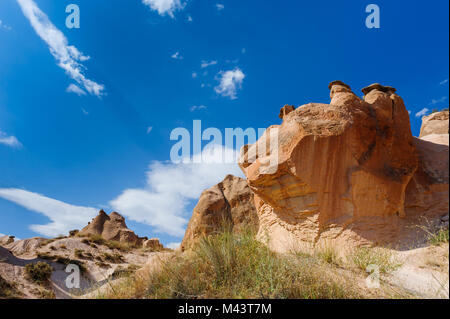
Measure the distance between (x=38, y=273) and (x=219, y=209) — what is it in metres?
11.0

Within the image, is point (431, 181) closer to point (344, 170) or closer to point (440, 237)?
point (440, 237)

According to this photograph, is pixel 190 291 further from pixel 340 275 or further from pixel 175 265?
pixel 340 275

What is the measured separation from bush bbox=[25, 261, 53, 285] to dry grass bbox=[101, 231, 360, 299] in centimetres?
1242

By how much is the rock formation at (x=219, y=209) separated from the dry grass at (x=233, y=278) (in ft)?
28.1

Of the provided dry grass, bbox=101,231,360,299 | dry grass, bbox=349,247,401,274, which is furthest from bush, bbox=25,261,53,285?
dry grass, bbox=349,247,401,274

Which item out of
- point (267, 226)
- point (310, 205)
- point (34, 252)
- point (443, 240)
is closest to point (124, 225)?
point (34, 252)

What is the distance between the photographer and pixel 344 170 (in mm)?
6391

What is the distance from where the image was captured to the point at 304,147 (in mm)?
6508

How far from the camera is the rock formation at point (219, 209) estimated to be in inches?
575

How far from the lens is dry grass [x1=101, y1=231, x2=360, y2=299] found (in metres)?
4.46

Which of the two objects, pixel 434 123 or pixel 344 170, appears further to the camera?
pixel 434 123

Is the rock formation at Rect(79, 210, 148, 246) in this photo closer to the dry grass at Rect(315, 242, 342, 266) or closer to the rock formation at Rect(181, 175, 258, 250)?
the rock formation at Rect(181, 175, 258, 250)

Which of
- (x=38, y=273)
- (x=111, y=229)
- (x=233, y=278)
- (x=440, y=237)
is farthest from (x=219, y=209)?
(x=111, y=229)
